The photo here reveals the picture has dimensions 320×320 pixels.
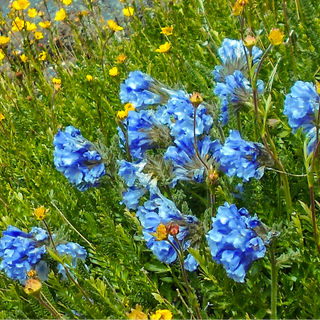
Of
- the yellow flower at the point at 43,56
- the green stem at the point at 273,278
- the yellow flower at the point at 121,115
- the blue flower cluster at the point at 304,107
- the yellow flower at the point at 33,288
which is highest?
the yellow flower at the point at 43,56

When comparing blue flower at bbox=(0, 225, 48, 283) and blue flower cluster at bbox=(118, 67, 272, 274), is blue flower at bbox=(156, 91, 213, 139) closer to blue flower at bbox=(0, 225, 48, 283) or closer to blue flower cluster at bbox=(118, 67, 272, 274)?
blue flower cluster at bbox=(118, 67, 272, 274)

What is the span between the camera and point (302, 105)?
1190mm

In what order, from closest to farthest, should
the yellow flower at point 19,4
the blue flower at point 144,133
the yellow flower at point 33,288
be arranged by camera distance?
the yellow flower at point 33,288 → the blue flower at point 144,133 → the yellow flower at point 19,4

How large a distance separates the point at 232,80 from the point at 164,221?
0.49 metres

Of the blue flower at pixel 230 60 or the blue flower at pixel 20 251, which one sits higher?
the blue flower at pixel 230 60

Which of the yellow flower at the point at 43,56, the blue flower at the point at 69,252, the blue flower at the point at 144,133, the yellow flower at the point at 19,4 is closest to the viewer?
the blue flower at the point at 144,133

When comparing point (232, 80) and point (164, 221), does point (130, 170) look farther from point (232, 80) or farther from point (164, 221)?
point (232, 80)

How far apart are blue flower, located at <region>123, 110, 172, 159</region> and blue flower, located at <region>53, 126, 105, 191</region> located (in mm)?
146

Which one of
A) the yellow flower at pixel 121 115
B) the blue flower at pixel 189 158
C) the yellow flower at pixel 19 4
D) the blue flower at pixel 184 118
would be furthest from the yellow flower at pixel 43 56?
the blue flower at pixel 189 158

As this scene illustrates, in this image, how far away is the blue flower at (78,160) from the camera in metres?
1.51

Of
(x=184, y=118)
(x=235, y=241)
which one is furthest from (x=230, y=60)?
(x=235, y=241)

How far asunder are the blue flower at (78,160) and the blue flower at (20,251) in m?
0.22

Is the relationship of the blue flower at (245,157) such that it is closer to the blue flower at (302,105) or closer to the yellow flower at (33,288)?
the blue flower at (302,105)

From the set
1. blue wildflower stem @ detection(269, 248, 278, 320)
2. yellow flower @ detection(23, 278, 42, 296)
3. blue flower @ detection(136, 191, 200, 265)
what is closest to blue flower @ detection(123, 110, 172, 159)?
blue flower @ detection(136, 191, 200, 265)
